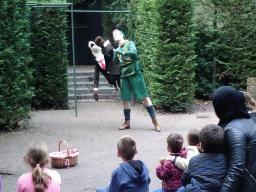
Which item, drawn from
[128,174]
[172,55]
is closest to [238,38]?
[172,55]

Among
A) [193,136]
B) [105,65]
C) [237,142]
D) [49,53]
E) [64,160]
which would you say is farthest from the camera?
[49,53]

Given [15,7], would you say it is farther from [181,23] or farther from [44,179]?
[44,179]

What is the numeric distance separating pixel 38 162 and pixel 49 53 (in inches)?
307

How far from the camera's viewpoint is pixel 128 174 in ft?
12.1

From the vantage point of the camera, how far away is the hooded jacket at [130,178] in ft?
12.1

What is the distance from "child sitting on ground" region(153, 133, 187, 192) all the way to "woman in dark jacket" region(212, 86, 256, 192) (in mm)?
755

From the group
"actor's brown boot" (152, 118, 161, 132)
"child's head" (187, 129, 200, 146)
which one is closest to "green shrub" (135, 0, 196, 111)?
"actor's brown boot" (152, 118, 161, 132)

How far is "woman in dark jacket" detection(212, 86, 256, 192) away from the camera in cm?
300

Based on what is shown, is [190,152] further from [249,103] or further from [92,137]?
[92,137]

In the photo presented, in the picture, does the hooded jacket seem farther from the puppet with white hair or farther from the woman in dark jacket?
the puppet with white hair

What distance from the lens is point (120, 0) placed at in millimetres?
14055

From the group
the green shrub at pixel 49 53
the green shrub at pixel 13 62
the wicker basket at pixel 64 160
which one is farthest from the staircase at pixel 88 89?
the wicker basket at pixel 64 160

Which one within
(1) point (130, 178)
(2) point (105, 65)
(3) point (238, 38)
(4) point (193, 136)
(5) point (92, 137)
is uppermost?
(3) point (238, 38)

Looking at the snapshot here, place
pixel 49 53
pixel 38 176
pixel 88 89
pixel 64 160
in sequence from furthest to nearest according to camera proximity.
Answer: pixel 88 89, pixel 49 53, pixel 64 160, pixel 38 176
